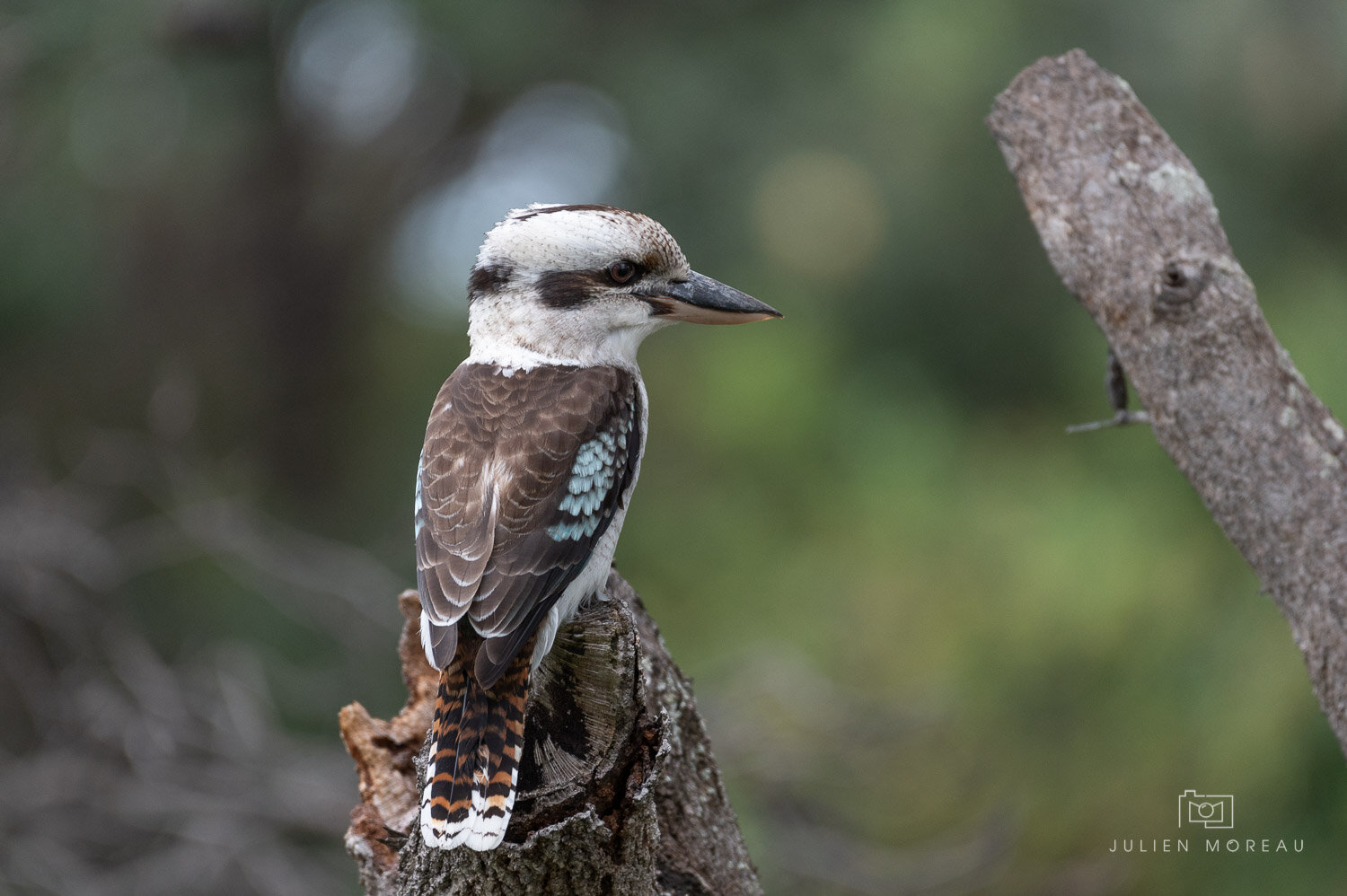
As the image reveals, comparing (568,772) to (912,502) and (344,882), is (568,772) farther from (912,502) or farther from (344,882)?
(912,502)

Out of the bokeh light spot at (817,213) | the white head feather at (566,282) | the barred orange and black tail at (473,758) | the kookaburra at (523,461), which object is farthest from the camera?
the bokeh light spot at (817,213)

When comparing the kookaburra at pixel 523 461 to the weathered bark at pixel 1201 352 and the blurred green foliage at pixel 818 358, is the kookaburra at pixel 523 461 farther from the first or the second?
the blurred green foliage at pixel 818 358

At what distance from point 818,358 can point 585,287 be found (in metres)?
2.77

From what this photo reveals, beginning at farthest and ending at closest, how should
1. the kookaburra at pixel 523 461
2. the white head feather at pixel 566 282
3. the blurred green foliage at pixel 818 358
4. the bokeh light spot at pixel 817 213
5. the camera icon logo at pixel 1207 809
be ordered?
the bokeh light spot at pixel 817 213
the blurred green foliage at pixel 818 358
the camera icon logo at pixel 1207 809
the white head feather at pixel 566 282
the kookaburra at pixel 523 461

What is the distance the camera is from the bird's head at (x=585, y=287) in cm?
252

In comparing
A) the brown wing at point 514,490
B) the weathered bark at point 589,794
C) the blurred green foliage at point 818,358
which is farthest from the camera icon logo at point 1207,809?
the brown wing at point 514,490

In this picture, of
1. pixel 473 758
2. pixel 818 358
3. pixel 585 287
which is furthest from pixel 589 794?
pixel 818 358

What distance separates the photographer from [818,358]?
5.21 meters

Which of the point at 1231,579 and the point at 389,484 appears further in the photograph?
the point at 389,484

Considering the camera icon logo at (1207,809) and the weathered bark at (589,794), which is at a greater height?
the weathered bark at (589,794)

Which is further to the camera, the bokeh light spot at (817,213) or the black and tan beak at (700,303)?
the bokeh light spot at (817,213)

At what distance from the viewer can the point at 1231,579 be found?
4223mm

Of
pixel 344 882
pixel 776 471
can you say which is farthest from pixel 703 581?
pixel 344 882

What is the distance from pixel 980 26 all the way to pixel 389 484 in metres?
3.66
